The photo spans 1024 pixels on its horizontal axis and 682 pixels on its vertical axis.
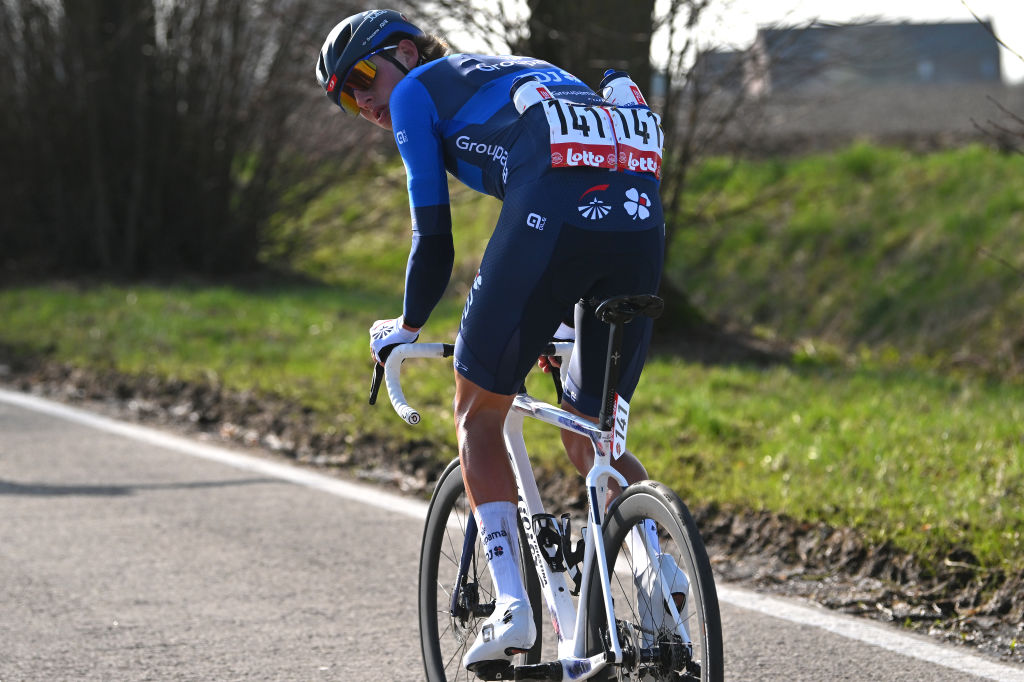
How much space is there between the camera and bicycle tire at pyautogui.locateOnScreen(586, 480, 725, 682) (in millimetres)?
2875

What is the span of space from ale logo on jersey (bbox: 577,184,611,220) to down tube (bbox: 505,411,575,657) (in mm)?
644

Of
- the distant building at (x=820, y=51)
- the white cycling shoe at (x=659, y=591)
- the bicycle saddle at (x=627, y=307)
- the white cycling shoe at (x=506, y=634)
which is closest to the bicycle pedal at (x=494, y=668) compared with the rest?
the white cycling shoe at (x=506, y=634)

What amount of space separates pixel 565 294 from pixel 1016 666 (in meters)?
2.03

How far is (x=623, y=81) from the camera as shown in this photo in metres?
3.41

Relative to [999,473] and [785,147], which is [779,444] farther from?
[785,147]

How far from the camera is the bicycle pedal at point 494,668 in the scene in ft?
11.0

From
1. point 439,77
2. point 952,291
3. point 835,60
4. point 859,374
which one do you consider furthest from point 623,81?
point 952,291

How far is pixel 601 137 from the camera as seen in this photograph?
10.7 ft

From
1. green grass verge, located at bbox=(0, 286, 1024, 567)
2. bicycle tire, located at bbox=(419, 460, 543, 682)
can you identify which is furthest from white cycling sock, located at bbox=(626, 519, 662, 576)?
green grass verge, located at bbox=(0, 286, 1024, 567)

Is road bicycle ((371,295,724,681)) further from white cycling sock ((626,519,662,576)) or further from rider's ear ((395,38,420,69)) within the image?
rider's ear ((395,38,420,69))

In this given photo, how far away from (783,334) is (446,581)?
849 centimetres

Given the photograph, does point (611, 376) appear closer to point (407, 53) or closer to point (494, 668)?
point (494, 668)

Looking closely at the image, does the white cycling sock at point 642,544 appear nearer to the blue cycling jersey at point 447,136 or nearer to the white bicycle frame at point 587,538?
the white bicycle frame at point 587,538

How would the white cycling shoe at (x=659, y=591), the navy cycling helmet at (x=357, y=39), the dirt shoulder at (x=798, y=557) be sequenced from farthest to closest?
the dirt shoulder at (x=798, y=557)
the navy cycling helmet at (x=357, y=39)
the white cycling shoe at (x=659, y=591)
